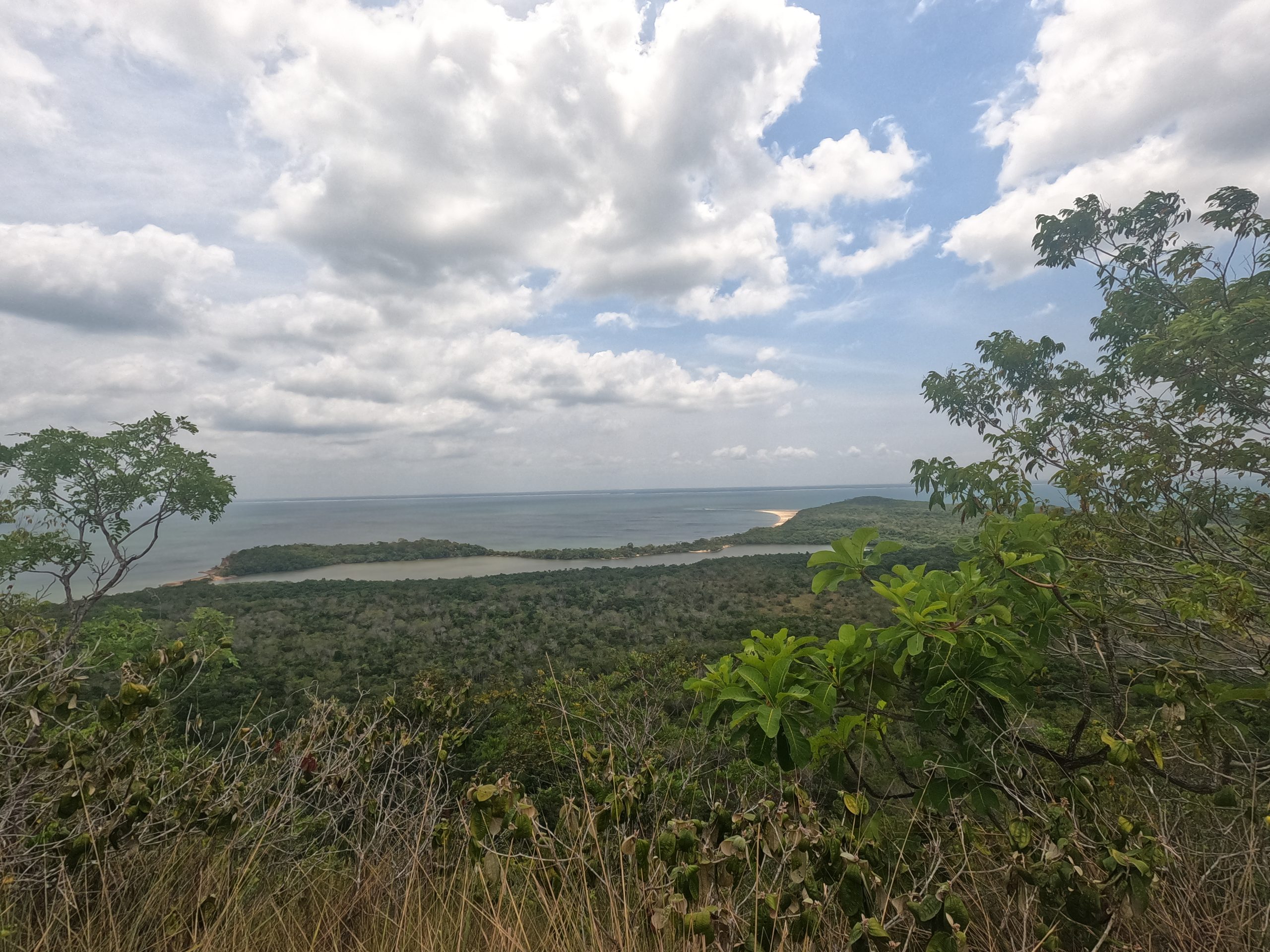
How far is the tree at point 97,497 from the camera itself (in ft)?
26.9

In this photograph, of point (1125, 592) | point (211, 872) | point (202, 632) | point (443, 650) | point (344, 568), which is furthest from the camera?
point (344, 568)

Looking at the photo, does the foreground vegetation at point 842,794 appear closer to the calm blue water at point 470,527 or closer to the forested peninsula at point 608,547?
the calm blue water at point 470,527

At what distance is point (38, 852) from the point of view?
215cm

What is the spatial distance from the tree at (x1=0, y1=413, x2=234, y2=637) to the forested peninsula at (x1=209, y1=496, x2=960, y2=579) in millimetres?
17541

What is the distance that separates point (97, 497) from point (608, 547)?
24769 mm

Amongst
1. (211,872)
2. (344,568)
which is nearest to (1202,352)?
(211,872)

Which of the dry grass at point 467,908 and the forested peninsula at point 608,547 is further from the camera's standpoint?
the forested peninsula at point 608,547

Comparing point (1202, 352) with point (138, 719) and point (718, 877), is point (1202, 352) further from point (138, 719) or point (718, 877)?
point (138, 719)

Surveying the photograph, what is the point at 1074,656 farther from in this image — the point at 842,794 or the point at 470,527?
the point at 470,527

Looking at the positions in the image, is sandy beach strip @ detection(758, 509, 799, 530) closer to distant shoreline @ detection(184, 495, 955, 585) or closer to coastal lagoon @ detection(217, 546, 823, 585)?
distant shoreline @ detection(184, 495, 955, 585)

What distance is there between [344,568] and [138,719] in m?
28.5

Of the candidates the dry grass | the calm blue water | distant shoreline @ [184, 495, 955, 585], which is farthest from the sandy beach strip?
the dry grass

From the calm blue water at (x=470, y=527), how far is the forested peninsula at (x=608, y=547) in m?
1.89

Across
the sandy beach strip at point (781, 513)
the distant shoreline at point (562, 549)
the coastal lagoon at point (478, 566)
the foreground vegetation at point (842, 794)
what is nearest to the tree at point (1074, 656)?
the foreground vegetation at point (842, 794)
